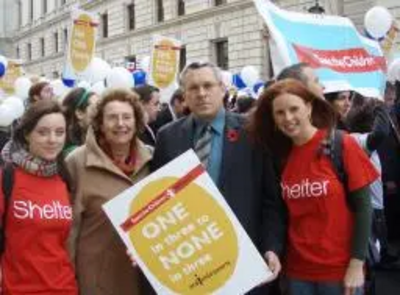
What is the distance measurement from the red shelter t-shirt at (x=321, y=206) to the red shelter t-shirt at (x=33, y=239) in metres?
1.13

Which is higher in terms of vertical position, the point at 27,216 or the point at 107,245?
the point at 27,216

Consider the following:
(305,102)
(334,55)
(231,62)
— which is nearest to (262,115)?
(305,102)

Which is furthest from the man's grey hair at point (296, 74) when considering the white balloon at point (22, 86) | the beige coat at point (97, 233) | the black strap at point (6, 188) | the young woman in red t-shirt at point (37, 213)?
the white balloon at point (22, 86)

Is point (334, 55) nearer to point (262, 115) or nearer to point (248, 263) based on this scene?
point (262, 115)

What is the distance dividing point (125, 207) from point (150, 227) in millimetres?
155

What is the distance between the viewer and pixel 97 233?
3.50m

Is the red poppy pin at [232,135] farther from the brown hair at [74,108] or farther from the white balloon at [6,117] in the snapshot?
the white balloon at [6,117]

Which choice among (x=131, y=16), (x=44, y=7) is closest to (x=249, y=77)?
(x=131, y=16)

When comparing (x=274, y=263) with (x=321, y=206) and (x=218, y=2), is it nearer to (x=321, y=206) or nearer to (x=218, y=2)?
(x=321, y=206)

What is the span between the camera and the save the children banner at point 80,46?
33.8 ft

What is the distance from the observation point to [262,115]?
337 cm

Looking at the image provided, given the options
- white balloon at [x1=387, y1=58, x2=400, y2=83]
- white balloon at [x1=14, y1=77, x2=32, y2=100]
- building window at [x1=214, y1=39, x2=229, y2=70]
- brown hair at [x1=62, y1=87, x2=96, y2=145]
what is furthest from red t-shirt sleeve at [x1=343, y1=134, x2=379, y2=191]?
building window at [x1=214, y1=39, x2=229, y2=70]

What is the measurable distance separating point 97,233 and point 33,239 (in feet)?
1.32

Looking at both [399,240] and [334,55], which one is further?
[399,240]
